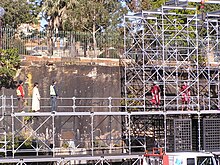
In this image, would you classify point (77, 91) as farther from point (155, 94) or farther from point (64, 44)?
point (155, 94)

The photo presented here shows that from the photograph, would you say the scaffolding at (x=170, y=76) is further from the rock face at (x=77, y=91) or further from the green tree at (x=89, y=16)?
the green tree at (x=89, y=16)

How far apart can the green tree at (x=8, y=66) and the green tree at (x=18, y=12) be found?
11.3 m

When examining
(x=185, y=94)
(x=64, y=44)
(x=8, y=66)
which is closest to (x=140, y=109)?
(x=185, y=94)

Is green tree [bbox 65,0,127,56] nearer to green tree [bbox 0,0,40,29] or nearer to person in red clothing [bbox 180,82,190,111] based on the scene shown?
green tree [bbox 0,0,40,29]

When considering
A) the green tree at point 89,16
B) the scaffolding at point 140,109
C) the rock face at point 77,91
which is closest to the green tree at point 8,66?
the rock face at point 77,91

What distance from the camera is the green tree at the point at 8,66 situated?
2984 centimetres

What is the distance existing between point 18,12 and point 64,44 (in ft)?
31.3

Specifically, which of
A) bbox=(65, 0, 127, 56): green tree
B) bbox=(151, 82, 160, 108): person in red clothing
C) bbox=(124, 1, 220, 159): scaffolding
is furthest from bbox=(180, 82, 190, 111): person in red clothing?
bbox=(65, 0, 127, 56): green tree

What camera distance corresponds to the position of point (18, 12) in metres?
42.5

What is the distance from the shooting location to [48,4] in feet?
133

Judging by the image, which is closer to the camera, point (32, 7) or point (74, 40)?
point (74, 40)

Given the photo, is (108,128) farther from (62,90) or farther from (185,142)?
(185,142)

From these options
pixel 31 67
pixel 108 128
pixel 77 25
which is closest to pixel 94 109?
pixel 108 128

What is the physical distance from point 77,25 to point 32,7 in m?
6.57
